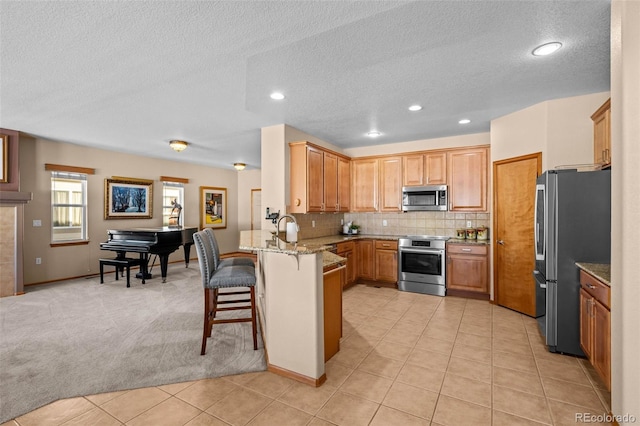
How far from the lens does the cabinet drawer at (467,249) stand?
4.40m

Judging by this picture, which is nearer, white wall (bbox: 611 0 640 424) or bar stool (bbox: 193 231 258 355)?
white wall (bbox: 611 0 640 424)

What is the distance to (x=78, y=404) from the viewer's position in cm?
208

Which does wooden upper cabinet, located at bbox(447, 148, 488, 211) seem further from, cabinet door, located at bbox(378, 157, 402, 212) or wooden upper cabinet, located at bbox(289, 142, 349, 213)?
wooden upper cabinet, located at bbox(289, 142, 349, 213)

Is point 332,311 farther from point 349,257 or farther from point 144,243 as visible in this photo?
point 144,243

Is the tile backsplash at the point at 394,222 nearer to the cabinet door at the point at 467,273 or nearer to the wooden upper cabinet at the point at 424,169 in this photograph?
the wooden upper cabinet at the point at 424,169

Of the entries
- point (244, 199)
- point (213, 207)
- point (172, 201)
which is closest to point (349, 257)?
point (172, 201)

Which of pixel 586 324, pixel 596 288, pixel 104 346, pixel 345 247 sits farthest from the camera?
pixel 345 247

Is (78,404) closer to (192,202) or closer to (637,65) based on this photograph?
(637,65)

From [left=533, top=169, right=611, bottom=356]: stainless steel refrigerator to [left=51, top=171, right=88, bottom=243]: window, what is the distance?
293 inches

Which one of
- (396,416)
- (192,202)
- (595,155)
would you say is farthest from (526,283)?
(192,202)

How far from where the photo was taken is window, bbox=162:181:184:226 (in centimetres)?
734

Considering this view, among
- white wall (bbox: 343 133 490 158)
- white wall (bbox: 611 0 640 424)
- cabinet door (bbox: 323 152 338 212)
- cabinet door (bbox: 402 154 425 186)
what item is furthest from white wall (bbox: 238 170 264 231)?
white wall (bbox: 611 0 640 424)

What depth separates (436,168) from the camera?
5.04m

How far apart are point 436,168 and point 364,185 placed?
4.23ft
